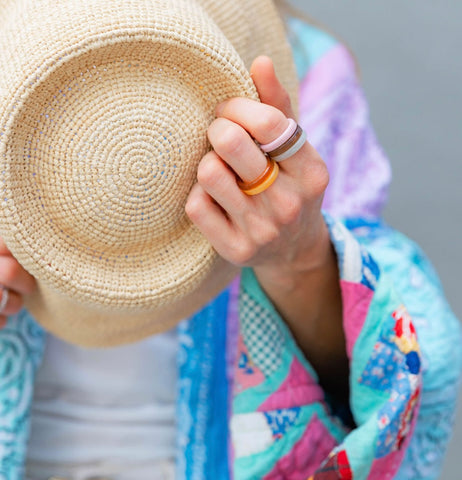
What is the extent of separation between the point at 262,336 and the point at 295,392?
53 millimetres

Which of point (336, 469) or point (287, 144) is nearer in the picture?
point (287, 144)

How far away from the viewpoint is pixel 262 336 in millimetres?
504

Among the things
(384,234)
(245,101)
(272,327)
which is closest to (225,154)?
(245,101)

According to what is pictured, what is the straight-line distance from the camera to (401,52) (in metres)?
0.96

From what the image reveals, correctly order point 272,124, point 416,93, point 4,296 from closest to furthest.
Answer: point 272,124, point 4,296, point 416,93

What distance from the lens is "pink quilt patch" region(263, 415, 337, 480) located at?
50 cm

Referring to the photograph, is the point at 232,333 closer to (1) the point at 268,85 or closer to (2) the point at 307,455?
(2) the point at 307,455

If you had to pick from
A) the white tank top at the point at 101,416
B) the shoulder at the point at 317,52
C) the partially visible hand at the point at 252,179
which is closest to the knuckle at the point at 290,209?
the partially visible hand at the point at 252,179

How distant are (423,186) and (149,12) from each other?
2.49 feet

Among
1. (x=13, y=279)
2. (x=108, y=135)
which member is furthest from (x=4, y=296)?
(x=108, y=135)

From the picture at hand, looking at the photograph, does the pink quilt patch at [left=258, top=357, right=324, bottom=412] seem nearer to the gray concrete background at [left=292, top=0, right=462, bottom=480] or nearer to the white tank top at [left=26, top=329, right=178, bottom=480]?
the white tank top at [left=26, top=329, right=178, bottom=480]

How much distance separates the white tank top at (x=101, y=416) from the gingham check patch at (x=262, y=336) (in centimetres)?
14

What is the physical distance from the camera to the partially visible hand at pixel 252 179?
1.13 ft

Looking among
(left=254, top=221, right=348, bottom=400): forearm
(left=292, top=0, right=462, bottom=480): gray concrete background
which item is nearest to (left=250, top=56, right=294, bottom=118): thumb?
(left=254, top=221, right=348, bottom=400): forearm
